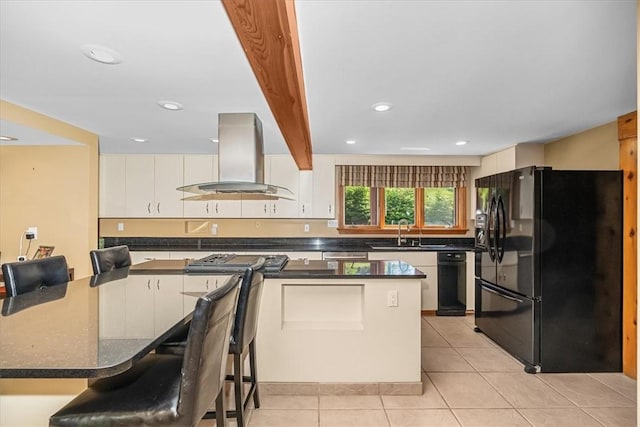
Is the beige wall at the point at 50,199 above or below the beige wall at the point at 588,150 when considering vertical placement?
below

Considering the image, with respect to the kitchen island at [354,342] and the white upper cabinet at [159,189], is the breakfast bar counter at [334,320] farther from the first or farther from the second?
the white upper cabinet at [159,189]

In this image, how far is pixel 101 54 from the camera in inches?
76.6

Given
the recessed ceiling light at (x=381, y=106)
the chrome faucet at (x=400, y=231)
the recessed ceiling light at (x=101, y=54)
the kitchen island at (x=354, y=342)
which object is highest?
the recessed ceiling light at (x=381, y=106)

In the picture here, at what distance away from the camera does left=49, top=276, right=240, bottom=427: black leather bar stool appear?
113 cm

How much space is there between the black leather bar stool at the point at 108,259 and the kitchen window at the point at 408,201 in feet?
9.58

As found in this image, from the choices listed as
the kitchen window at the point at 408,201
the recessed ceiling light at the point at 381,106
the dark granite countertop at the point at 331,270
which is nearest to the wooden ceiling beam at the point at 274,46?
the recessed ceiling light at the point at 381,106

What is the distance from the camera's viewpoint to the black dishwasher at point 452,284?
472 centimetres

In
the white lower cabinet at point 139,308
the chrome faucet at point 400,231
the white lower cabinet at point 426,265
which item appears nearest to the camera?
the white lower cabinet at point 139,308

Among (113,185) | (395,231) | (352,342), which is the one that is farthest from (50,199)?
(395,231)

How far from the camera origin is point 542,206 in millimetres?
2986

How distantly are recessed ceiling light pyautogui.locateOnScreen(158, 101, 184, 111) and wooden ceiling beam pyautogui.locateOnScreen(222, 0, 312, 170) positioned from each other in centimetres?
85

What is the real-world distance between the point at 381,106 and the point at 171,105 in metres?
1.64

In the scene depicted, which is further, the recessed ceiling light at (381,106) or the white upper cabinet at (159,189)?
the white upper cabinet at (159,189)

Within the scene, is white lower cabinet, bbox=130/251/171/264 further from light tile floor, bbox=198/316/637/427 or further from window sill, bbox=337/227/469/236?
light tile floor, bbox=198/316/637/427
